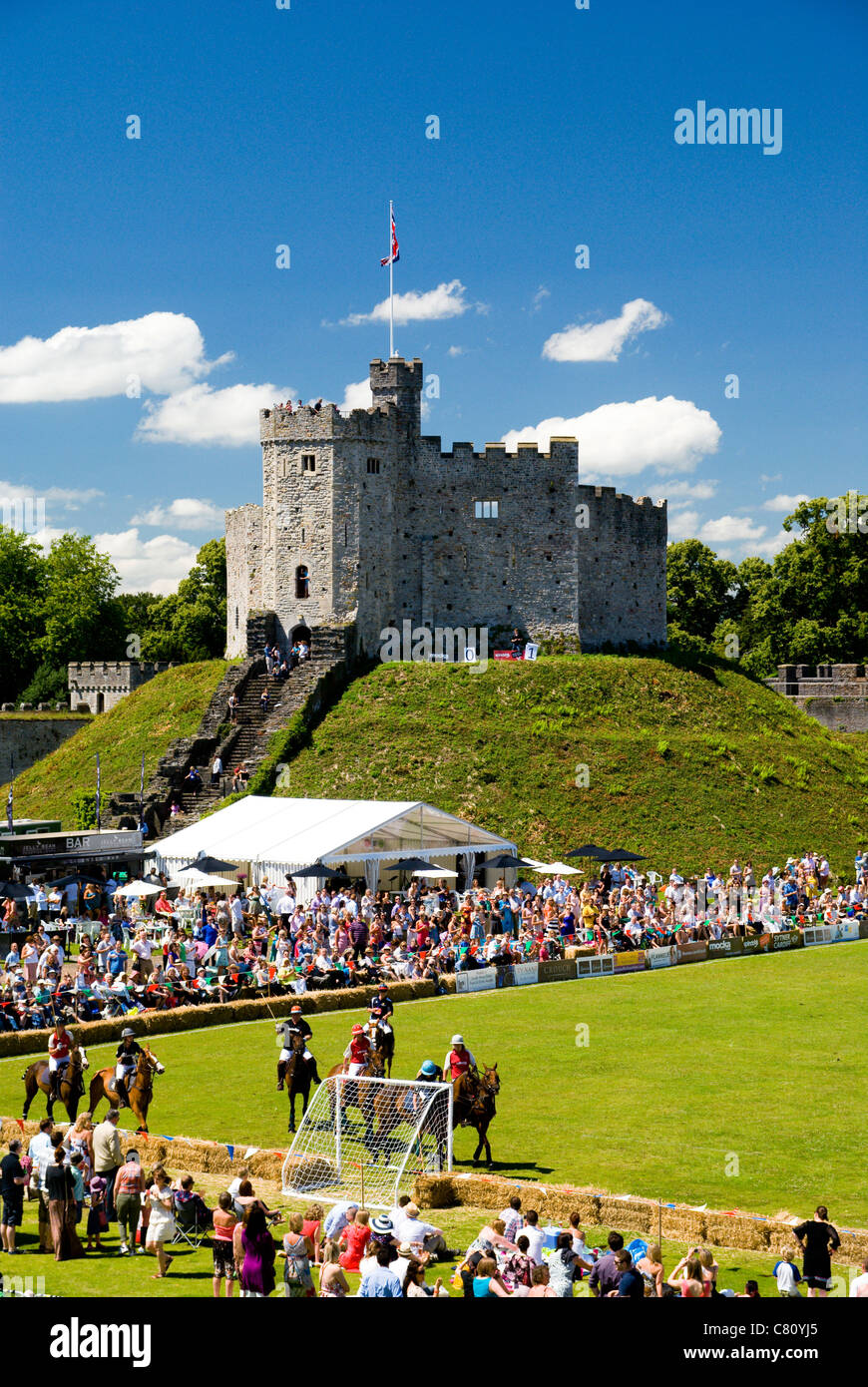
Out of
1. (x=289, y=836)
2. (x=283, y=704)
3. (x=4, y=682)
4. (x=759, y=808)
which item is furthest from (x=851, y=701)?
(x=4, y=682)

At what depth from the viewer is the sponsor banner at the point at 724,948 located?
37.5m

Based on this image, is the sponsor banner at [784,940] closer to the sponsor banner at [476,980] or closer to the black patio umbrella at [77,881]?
the sponsor banner at [476,980]

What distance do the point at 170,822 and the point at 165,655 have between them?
55.3 metres

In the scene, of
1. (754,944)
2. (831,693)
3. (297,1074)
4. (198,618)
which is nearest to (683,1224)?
(297,1074)

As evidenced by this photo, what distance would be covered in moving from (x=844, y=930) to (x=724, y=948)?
14.7 feet

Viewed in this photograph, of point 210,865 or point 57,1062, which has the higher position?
point 210,865

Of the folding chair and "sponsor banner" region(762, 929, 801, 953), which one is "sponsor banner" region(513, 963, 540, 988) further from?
the folding chair

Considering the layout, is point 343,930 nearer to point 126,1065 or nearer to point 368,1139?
point 126,1065

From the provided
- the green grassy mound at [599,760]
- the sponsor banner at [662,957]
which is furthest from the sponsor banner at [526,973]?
the green grassy mound at [599,760]

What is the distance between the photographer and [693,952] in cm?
3694

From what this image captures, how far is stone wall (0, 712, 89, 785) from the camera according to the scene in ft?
254

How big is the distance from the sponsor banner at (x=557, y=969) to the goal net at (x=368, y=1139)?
15892 millimetres
